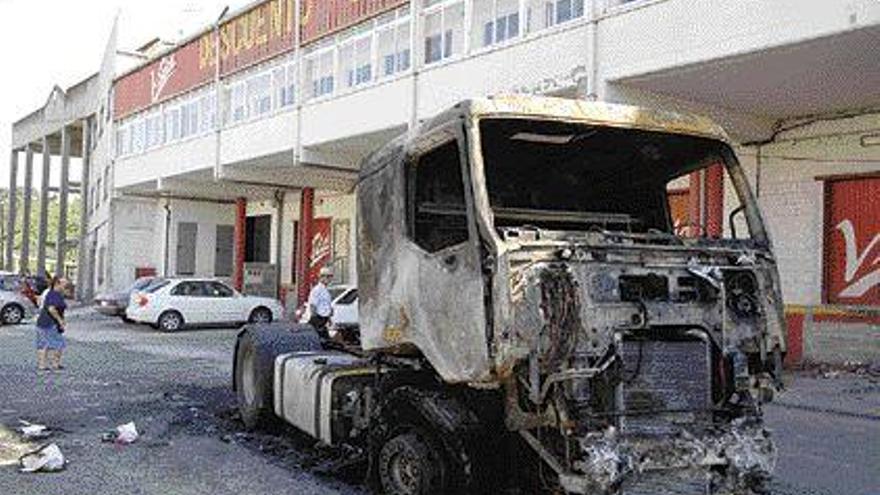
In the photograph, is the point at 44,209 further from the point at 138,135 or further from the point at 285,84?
the point at 285,84

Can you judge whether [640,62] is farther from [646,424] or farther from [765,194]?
[646,424]

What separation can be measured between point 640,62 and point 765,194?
4.42 meters

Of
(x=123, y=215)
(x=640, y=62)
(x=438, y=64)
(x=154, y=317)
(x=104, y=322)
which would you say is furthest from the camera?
(x=123, y=215)

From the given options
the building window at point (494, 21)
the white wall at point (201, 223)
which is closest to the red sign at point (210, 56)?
the white wall at point (201, 223)

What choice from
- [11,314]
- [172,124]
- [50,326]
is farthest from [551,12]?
[172,124]

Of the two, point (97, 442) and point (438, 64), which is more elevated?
point (438, 64)

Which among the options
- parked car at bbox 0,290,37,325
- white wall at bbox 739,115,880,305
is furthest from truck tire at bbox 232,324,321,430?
parked car at bbox 0,290,37,325

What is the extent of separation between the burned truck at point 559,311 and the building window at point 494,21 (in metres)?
11.7

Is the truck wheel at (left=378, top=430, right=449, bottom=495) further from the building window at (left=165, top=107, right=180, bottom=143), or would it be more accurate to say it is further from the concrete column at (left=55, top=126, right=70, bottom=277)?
the concrete column at (left=55, top=126, right=70, bottom=277)

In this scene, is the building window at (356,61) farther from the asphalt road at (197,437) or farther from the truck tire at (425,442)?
the truck tire at (425,442)

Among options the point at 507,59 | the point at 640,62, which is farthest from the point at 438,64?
the point at 640,62

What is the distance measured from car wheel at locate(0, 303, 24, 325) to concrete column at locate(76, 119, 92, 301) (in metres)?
17.0

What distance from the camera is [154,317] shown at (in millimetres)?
25344

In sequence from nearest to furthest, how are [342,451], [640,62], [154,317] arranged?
1. [342,451]
2. [640,62]
3. [154,317]
